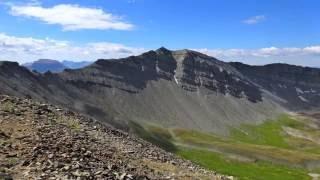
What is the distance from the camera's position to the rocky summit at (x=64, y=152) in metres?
25.6

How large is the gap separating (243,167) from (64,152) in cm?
13102

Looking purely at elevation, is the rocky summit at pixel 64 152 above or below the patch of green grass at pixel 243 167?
above

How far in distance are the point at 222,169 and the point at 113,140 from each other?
106 meters

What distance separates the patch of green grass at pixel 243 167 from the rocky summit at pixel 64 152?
9567 cm

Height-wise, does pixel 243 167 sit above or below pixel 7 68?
below

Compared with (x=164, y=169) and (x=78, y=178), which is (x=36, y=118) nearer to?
(x=164, y=169)

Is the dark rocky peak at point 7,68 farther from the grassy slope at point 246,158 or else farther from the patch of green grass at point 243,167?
the patch of green grass at point 243,167

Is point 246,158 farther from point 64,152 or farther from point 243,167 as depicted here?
point 64,152

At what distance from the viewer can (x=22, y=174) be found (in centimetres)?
2455

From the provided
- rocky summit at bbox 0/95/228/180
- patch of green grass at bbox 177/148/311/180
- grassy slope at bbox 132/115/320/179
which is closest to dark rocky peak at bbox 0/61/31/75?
grassy slope at bbox 132/115/320/179

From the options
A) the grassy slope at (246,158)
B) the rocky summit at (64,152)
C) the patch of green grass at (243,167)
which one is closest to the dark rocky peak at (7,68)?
the grassy slope at (246,158)

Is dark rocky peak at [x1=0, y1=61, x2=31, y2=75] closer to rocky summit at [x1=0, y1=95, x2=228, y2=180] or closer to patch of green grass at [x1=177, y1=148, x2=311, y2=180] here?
patch of green grass at [x1=177, y1=148, x2=311, y2=180]

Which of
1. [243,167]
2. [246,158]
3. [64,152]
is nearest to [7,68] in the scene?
[246,158]

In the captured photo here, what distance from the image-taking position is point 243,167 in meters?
155
